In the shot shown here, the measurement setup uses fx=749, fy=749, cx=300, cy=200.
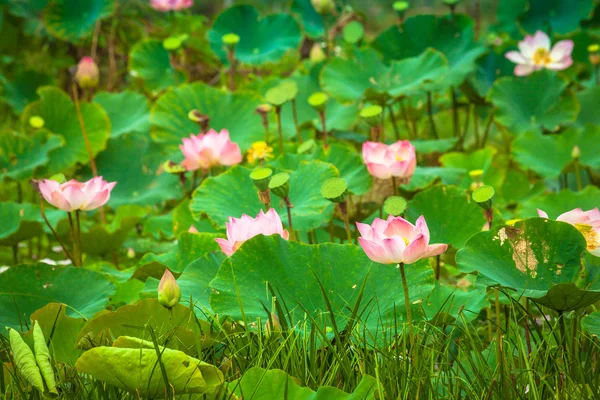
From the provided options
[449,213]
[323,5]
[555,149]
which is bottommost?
[555,149]

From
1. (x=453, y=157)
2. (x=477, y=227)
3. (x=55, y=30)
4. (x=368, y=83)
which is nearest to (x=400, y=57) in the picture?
(x=368, y=83)

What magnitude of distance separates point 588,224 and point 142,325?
2.39ft

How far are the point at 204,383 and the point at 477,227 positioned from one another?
773 millimetres

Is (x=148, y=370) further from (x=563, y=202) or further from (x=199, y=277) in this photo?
(x=563, y=202)

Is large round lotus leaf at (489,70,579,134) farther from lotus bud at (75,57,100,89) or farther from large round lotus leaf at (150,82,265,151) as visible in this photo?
lotus bud at (75,57,100,89)

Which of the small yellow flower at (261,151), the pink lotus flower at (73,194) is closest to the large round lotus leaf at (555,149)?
the small yellow flower at (261,151)

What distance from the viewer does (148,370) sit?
0.97 meters

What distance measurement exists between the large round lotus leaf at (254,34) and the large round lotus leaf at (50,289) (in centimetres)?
150

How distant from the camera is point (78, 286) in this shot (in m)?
1.42

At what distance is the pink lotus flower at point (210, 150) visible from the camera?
1.78 m

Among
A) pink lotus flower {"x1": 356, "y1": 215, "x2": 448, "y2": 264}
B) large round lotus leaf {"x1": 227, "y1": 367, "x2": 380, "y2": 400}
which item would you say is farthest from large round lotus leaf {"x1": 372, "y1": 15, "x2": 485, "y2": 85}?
large round lotus leaf {"x1": 227, "y1": 367, "x2": 380, "y2": 400}

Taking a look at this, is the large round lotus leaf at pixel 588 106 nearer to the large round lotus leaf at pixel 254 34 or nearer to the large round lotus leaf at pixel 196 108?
the large round lotus leaf at pixel 254 34

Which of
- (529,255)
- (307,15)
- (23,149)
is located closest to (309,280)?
(529,255)

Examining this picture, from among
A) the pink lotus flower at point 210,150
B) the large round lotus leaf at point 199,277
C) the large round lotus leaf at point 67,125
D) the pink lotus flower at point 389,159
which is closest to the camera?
the large round lotus leaf at point 199,277
